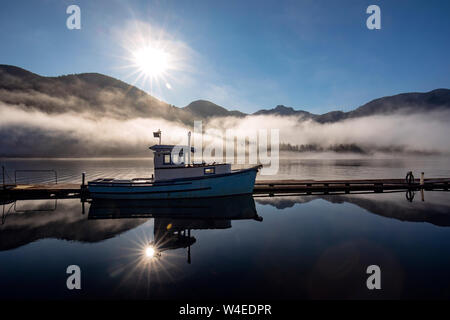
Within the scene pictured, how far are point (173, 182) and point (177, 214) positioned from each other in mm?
3999

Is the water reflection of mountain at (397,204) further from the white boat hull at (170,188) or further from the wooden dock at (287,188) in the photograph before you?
the white boat hull at (170,188)

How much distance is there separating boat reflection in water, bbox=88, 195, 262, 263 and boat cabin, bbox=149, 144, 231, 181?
9.30 ft

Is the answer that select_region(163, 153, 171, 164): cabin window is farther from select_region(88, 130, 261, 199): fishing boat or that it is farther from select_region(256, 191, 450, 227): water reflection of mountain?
select_region(256, 191, 450, 227): water reflection of mountain

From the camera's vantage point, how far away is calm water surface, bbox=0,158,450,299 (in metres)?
6.96

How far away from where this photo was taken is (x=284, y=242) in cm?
1109

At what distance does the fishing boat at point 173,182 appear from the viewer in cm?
1975

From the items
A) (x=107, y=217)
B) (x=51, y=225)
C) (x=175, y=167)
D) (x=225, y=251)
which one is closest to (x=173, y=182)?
(x=175, y=167)

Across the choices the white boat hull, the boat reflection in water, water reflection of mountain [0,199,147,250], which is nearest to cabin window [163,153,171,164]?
the white boat hull

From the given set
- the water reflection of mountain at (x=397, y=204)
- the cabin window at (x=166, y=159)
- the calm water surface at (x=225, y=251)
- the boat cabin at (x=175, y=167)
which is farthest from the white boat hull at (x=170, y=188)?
the water reflection of mountain at (x=397, y=204)

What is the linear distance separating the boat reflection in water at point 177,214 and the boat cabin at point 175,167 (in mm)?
2833

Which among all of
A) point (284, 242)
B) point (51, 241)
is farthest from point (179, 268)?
point (51, 241)
